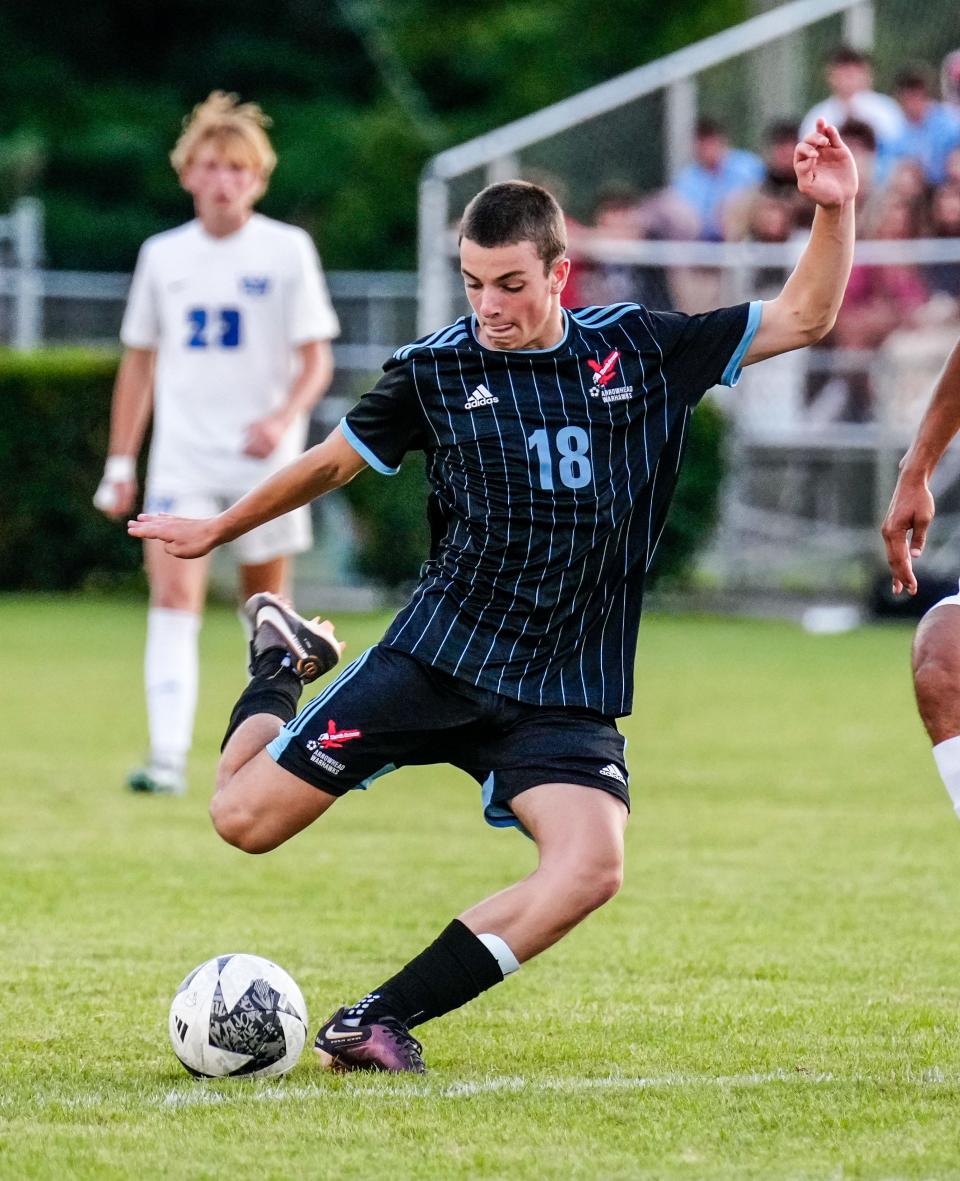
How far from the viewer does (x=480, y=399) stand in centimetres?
486

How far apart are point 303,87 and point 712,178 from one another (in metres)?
24.7

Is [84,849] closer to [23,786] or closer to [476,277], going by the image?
[23,786]

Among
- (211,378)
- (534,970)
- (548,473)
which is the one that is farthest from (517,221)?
(211,378)

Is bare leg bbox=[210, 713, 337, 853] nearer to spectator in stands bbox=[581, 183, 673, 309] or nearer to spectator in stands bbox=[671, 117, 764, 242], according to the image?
spectator in stands bbox=[581, 183, 673, 309]

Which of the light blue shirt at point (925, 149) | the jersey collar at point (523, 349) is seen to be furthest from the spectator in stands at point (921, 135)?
the jersey collar at point (523, 349)

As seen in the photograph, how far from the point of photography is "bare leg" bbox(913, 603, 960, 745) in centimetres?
456

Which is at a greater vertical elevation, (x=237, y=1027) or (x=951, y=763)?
(x=951, y=763)

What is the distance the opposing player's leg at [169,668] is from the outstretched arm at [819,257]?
4.22 metres

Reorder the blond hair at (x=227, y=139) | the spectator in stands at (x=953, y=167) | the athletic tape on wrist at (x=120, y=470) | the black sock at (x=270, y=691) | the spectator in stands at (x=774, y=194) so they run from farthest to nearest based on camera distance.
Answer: the spectator in stands at (x=774, y=194)
the spectator in stands at (x=953, y=167)
the athletic tape on wrist at (x=120, y=470)
the blond hair at (x=227, y=139)
the black sock at (x=270, y=691)

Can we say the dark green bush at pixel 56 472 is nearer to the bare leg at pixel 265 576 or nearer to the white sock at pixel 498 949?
the bare leg at pixel 265 576

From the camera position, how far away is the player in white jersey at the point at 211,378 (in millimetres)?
8789

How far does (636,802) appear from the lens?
866 cm

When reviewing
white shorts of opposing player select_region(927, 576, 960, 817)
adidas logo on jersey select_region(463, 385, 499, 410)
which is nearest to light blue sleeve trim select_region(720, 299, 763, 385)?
adidas logo on jersey select_region(463, 385, 499, 410)

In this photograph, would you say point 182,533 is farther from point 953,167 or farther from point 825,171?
point 953,167
